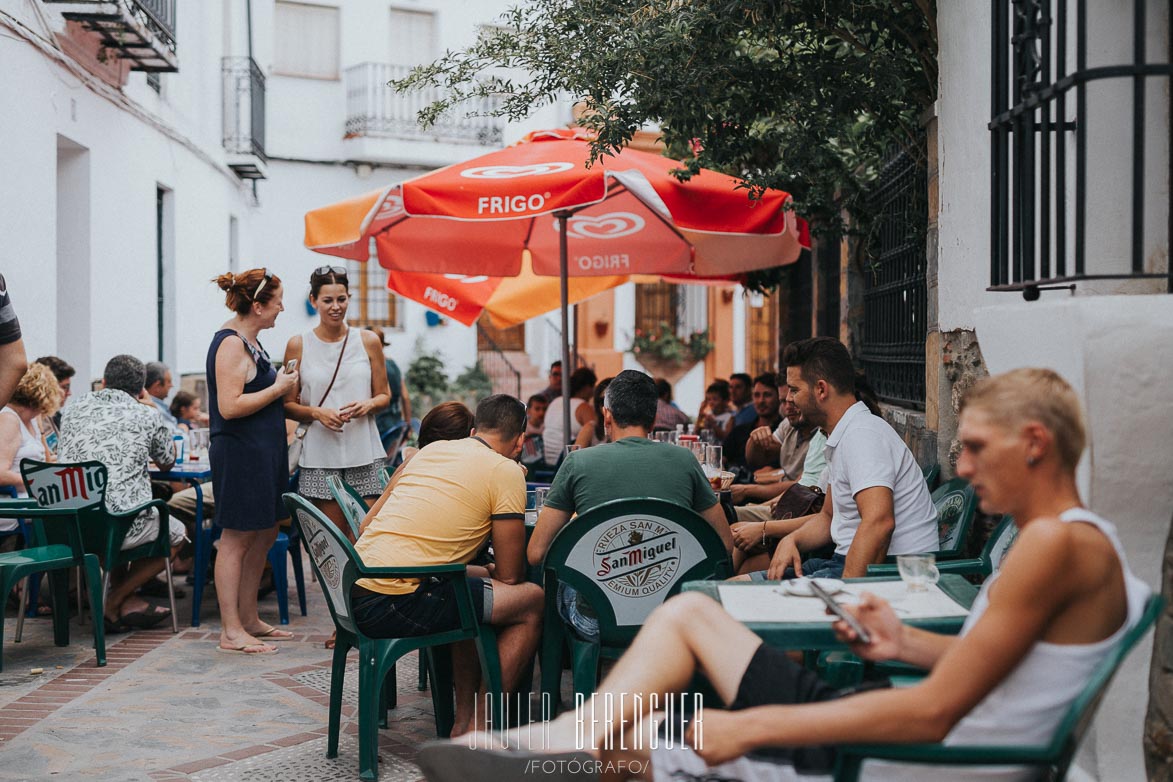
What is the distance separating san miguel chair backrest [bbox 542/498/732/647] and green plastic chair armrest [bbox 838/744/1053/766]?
5.56 ft

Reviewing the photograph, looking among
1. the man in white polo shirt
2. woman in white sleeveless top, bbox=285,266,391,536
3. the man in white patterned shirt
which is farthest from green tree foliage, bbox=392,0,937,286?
the man in white patterned shirt

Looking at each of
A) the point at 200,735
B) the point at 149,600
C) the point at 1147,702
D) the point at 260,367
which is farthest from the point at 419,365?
the point at 1147,702

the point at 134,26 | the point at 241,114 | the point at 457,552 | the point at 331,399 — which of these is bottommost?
the point at 457,552


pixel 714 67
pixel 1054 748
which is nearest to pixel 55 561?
pixel 714 67

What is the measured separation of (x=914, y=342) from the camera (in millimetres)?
6598

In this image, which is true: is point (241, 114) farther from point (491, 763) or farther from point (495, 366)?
point (491, 763)

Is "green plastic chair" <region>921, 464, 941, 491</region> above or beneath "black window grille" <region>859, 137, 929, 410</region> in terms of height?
beneath

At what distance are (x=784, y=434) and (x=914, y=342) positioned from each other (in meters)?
0.97

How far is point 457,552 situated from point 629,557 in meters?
0.69

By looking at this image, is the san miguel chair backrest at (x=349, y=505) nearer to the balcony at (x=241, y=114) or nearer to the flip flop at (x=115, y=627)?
the flip flop at (x=115, y=627)

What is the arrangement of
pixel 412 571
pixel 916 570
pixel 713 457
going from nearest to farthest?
pixel 916 570 → pixel 412 571 → pixel 713 457

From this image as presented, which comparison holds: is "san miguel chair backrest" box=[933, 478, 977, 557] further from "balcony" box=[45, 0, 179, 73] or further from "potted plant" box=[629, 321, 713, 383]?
"potted plant" box=[629, 321, 713, 383]

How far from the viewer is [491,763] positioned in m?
2.47

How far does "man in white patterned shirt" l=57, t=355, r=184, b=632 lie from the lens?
619 centimetres
